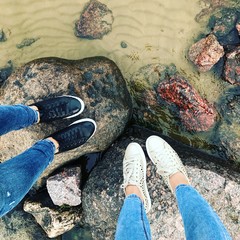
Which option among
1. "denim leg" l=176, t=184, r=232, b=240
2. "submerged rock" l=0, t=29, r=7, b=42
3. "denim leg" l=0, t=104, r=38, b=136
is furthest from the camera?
"submerged rock" l=0, t=29, r=7, b=42

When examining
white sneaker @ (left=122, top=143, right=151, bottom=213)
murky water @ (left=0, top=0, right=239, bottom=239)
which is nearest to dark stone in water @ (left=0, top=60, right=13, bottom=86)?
murky water @ (left=0, top=0, right=239, bottom=239)

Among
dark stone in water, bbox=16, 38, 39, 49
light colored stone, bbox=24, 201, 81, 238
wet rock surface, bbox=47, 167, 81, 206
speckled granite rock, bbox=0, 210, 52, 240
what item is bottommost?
speckled granite rock, bbox=0, 210, 52, 240

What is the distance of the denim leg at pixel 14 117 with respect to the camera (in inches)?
131

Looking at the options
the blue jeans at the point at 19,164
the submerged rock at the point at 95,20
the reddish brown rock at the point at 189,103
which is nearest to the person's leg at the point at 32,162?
the blue jeans at the point at 19,164

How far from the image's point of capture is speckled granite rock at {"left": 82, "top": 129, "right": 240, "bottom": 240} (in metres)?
3.84

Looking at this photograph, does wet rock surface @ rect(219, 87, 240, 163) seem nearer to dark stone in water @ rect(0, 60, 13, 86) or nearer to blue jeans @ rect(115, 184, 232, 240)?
blue jeans @ rect(115, 184, 232, 240)

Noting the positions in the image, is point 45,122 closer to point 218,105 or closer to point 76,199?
Answer: point 76,199

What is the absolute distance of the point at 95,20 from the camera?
434cm

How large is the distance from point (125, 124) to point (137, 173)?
83 centimetres

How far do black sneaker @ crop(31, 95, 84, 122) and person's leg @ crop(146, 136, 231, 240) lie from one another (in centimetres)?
98

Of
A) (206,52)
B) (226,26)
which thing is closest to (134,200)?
(206,52)

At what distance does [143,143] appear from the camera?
14.2ft

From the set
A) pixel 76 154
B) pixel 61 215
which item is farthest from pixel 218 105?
pixel 61 215

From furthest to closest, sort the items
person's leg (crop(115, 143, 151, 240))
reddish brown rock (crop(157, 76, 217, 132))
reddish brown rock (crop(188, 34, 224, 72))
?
1. reddish brown rock (crop(157, 76, 217, 132))
2. reddish brown rock (crop(188, 34, 224, 72))
3. person's leg (crop(115, 143, 151, 240))
